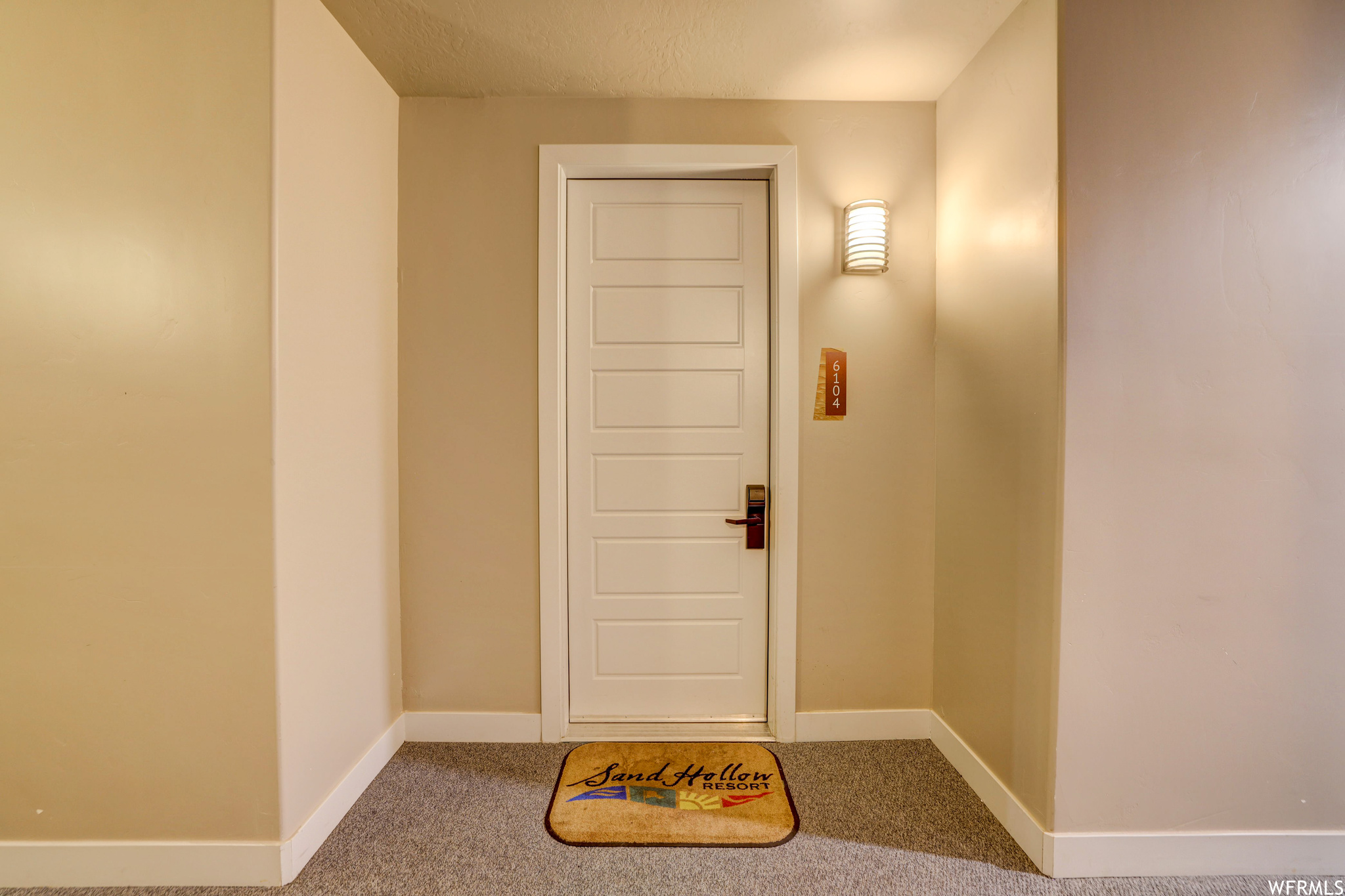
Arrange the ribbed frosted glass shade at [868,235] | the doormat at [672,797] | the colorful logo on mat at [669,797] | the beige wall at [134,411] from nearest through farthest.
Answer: the beige wall at [134,411]
the doormat at [672,797]
the colorful logo on mat at [669,797]
the ribbed frosted glass shade at [868,235]

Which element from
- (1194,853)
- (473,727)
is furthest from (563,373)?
(1194,853)

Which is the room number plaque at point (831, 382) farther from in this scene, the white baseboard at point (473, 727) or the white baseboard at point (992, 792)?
the white baseboard at point (473, 727)

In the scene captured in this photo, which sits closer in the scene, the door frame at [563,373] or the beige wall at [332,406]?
the beige wall at [332,406]

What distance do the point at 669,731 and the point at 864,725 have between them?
83 centimetres

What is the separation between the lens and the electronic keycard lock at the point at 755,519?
2.56 m

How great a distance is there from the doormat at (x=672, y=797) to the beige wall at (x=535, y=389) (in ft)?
1.20

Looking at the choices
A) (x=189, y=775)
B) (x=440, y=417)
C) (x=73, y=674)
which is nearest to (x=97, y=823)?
(x=189, y=775)

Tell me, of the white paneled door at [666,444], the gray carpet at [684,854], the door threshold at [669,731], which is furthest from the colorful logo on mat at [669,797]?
the white paneled door at [666,444]

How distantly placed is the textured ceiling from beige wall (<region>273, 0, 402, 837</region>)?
232 millimetres

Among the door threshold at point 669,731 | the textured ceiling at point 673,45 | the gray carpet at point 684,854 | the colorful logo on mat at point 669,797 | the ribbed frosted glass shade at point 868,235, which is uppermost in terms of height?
the textured ceiling at point 673,45

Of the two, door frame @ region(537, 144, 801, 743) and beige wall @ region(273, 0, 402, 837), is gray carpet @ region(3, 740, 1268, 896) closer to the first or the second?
beige wall @ region(273, 0, 402, 837)

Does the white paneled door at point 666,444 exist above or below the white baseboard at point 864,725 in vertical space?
above

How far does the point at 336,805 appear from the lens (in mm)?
1947

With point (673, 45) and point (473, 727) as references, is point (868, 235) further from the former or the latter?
point (473, 727)
